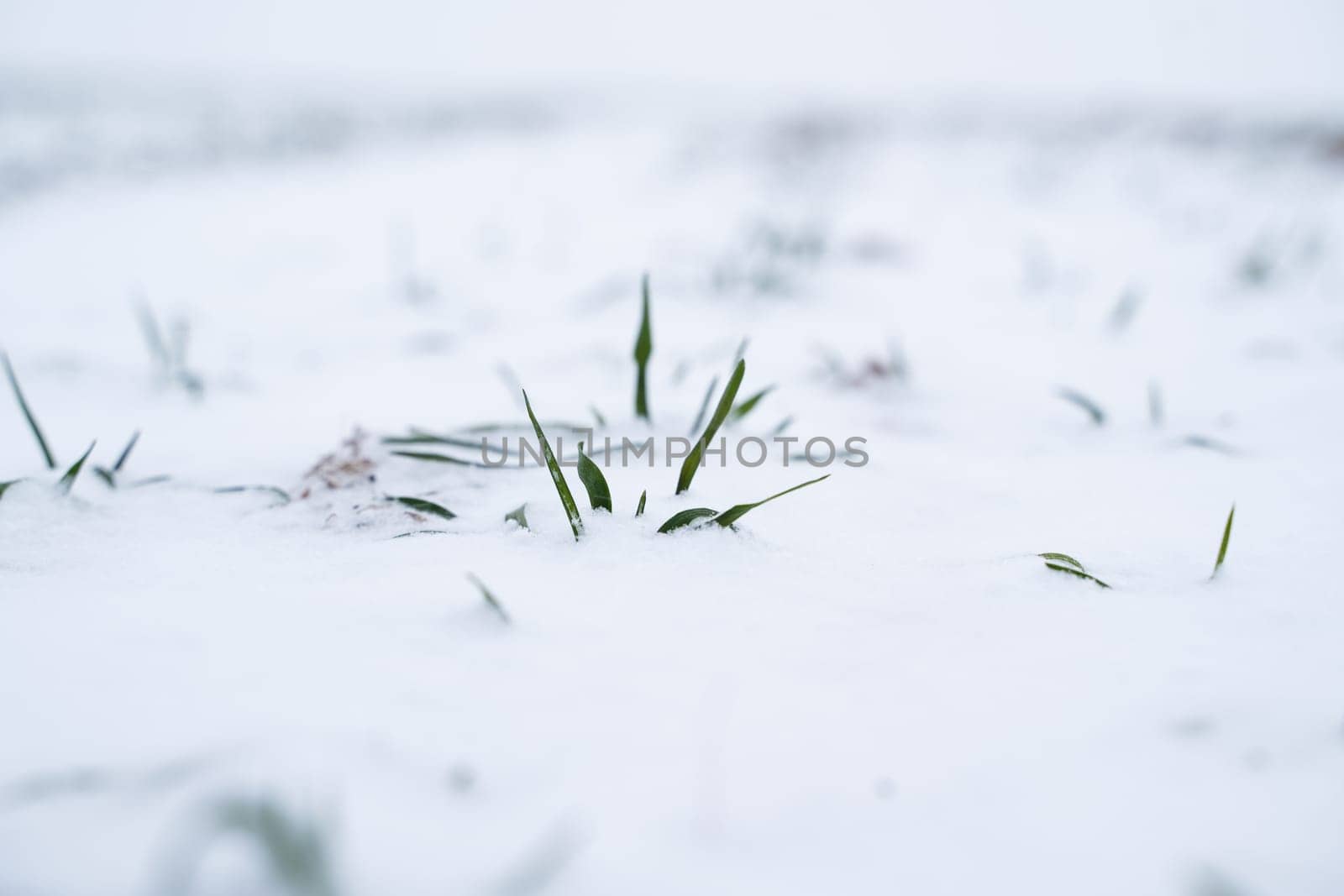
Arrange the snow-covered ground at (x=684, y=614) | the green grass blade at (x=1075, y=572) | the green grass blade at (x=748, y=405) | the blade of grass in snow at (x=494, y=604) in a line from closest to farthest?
the snow-covered ground at (x=684, y=614) < the blade of grass in snow at (x=494, y=604) < the green grass blade at (x=1075, y=572) < the green grass blade at (x=748, y=405)

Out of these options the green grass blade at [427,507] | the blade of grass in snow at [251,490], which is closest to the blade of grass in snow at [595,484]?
the green grass blade at [427,507]

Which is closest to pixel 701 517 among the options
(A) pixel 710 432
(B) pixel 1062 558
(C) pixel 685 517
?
(C) pixel 685 517

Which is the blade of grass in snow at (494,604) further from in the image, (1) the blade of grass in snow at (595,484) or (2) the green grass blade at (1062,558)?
(2) the green grass blade at (1062,558)

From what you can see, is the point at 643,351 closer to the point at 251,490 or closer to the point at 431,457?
the point at 431,457

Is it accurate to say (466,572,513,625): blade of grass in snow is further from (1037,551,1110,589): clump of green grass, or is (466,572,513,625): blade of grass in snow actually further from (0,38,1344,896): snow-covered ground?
(1037,551,1110,589): clump of green grass

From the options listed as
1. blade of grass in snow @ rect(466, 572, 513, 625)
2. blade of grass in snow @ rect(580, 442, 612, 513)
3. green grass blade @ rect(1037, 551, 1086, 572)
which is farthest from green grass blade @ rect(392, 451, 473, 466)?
green grass blade @ rect(1037, 551, 1086, 572)

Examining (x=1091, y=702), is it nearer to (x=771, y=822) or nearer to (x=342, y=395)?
(x=771, y=822)
